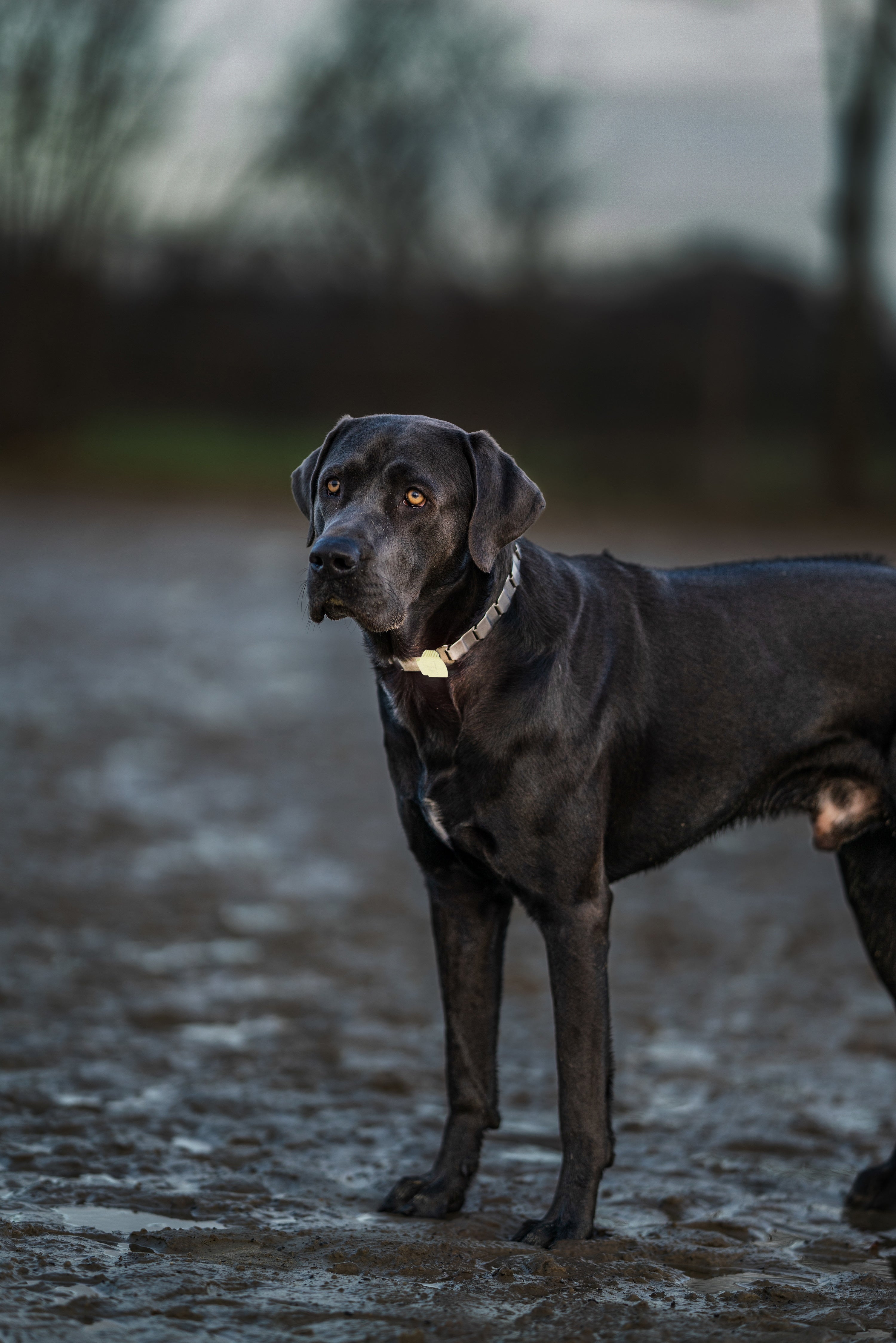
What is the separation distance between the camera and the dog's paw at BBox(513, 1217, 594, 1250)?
10.9ft

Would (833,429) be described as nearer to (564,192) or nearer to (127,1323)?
(564,192)

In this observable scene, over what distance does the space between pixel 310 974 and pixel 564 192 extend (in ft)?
90.3

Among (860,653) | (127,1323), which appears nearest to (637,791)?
(860,653)

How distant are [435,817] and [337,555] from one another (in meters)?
0.66

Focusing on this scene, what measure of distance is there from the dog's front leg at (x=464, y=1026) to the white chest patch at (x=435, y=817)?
0.24 meters

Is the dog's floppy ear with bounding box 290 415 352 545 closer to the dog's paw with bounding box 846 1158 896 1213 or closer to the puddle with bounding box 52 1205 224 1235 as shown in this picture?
the puddle with bounding box 52 1205 224 1235

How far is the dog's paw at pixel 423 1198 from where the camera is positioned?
3572 millimetres

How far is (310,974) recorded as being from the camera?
551 centimetres

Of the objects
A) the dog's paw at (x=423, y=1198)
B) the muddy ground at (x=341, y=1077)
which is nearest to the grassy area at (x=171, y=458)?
the muddy ground at (x=341, y=1077)

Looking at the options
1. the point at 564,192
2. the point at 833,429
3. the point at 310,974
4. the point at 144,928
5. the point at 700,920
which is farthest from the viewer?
the point at 564,192

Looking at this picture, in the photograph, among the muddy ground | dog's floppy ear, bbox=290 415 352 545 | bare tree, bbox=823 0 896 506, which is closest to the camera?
the muddy ground

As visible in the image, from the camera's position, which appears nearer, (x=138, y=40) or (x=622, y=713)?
(x=622, y=713)

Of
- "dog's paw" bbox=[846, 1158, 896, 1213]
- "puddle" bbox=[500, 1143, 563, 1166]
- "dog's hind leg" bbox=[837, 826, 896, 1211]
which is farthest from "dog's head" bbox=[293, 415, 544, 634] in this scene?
"dog's paw" bbox=[846, 1158, 896, 1213]

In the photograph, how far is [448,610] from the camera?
340 centimetres
